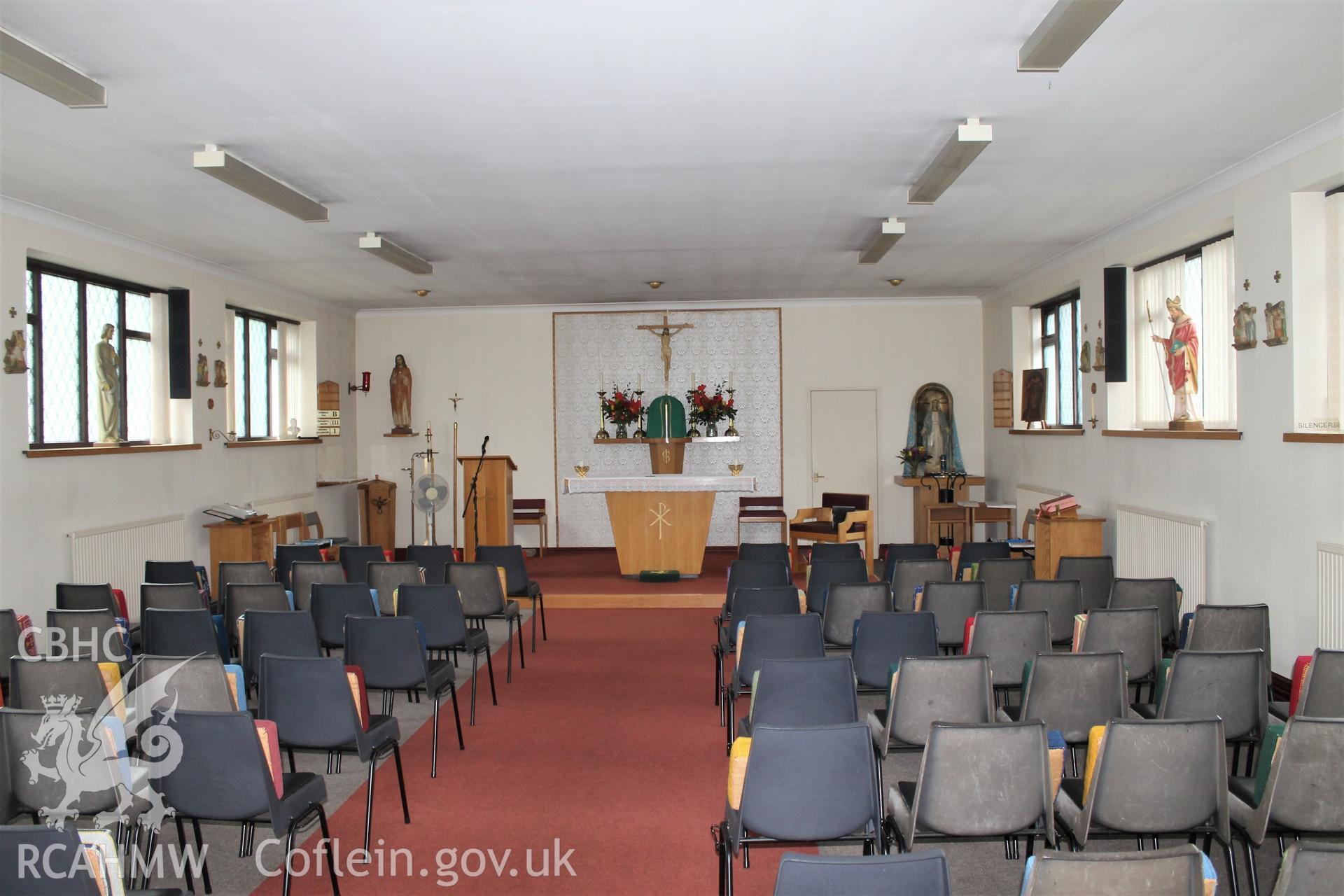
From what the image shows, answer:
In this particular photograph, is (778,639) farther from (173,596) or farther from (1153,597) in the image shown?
(173,596)

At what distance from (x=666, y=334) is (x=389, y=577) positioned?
6.83 metres

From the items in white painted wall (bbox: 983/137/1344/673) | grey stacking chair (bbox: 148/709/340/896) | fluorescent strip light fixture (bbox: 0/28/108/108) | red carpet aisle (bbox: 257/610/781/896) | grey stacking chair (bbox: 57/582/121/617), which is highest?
fluorescent strip light fixture (bbox: 0/28/108/108)

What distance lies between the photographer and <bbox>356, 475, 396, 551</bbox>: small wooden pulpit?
40.7ft

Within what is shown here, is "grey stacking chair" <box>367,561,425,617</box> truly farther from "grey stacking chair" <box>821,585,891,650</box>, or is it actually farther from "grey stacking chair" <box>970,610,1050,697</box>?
"grey stacking chair" <box>970,610,1050,697</box>

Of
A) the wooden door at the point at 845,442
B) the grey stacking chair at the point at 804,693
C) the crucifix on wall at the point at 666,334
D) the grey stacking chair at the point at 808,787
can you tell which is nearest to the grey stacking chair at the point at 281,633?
the grey stacking chair at the point at 804,693

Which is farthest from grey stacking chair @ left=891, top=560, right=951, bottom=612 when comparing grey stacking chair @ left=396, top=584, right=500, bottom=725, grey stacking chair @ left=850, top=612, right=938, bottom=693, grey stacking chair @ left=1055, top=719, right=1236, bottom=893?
grey stacking chair @ left=1055, top=719, right=1236, bottom=893

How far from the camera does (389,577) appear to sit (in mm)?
6297

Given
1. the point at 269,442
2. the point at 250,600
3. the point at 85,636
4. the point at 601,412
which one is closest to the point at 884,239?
the point at 250,600

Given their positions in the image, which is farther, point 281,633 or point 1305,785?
point 281,633

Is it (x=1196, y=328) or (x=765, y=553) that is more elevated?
(x=1196, y=328)

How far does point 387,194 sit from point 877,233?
4.15 m

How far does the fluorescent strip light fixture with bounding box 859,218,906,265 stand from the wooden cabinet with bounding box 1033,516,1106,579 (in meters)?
2.87

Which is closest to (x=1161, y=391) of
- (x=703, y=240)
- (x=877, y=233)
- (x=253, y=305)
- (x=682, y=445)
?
(x=877, y=233)

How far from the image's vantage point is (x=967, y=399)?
40.8 feet
